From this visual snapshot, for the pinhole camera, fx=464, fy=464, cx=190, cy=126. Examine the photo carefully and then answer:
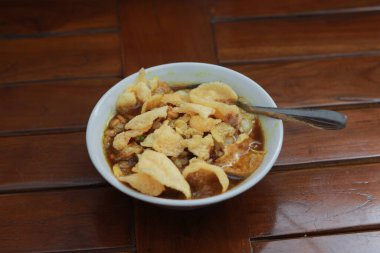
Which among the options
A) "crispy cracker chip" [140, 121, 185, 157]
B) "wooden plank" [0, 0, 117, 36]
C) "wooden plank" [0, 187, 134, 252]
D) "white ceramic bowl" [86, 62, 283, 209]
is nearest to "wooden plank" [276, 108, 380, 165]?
"white ceramic bowl" [86, 62, 283, 209]

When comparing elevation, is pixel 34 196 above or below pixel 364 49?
below

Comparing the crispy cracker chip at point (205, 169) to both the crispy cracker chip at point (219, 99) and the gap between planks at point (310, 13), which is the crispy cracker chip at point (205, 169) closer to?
the crispy cracker chip at point (219, 99)

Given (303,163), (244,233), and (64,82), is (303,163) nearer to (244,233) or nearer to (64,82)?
(244,233)

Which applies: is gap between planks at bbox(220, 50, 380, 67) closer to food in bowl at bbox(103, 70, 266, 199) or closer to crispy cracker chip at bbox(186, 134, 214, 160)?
food in bowl at bbox(103, 70, 266, 199)

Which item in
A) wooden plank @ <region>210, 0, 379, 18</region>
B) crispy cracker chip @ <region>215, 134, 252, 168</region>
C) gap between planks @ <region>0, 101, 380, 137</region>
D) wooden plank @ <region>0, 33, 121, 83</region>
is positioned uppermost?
wooden plank @ <region>210, 0, 379, 18</region>

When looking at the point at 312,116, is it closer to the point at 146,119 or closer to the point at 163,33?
the point at 146,119

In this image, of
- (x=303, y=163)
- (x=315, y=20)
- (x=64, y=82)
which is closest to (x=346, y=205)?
(x=303, y=163)
